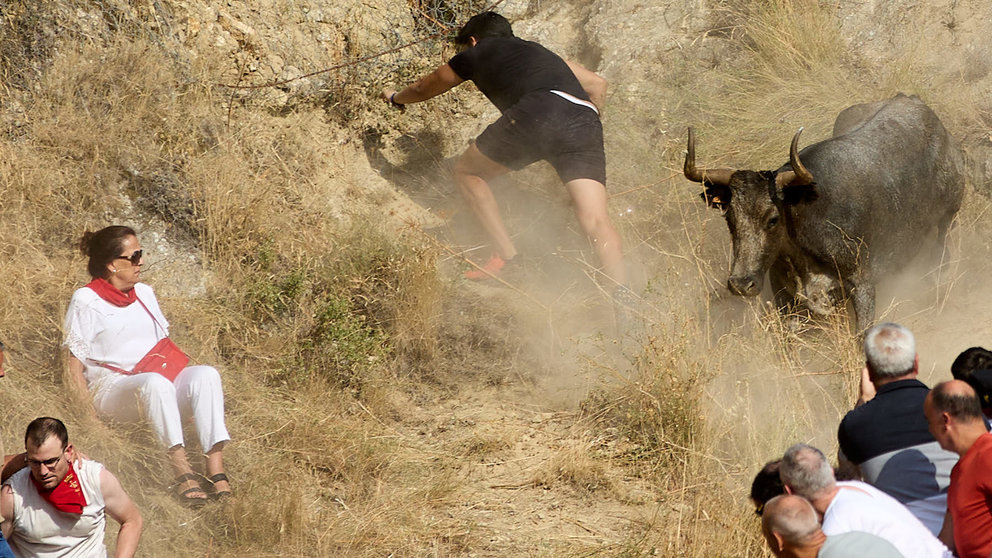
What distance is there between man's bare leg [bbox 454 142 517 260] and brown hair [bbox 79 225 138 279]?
2942 mm

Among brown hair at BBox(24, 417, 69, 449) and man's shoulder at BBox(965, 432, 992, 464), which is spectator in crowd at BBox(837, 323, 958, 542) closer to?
man's shoulder at BBox(965, 432, 992, 464)

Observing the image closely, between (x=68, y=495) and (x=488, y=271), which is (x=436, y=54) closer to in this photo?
(x=488, y=271)

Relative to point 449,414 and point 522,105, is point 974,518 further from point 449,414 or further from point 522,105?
point 522,105

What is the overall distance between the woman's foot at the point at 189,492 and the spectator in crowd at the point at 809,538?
3.13m

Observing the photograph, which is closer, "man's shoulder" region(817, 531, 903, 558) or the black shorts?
"man's shoulder" region(817, 531, 903, 558)

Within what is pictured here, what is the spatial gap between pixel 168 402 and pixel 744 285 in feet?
12.1

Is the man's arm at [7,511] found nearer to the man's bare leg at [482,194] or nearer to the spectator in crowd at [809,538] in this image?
the spectator in crowd at [809,538]

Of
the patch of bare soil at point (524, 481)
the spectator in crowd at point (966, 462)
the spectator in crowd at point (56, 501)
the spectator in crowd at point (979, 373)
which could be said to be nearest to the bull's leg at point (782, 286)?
the patch of bare soil at point (524, 481)

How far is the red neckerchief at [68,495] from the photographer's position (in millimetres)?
4324

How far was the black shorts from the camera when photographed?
24.7 ft

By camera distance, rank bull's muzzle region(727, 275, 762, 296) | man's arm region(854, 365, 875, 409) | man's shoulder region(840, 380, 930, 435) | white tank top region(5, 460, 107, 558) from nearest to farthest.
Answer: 1. man's shoulder region(840, 380, 930, 435)
2. white tank top region(5, 460, 107, 558)
3. man's arm region(854, 365, 875, 409)
4. bull's muzzle region(727, 275, 762, 296)

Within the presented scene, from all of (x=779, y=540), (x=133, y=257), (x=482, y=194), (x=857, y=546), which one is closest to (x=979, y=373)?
(x=857, y=546)

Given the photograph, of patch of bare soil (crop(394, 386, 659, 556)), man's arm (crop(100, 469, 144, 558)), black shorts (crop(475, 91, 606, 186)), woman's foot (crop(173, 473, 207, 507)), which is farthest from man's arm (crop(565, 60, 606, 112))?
man's arm (crop(100, 469, 144, 558))

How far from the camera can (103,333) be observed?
5.54 meters
